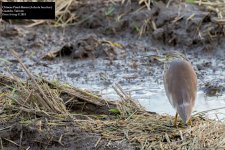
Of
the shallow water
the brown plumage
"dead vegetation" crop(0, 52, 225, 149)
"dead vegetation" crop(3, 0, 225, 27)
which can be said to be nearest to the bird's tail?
the brown plumage

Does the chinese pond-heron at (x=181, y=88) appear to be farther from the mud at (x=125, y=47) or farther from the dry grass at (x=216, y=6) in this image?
the dry grass at (x=216, y=6)

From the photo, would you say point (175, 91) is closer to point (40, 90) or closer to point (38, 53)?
point (40, 90)

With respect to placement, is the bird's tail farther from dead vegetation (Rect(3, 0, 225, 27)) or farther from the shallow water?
dead vegetation (Rect(3, 0, 225, 27))

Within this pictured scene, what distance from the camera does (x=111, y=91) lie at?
7566mm

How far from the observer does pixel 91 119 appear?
227 inches

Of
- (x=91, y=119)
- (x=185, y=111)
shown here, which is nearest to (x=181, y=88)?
(x=185, y=111)

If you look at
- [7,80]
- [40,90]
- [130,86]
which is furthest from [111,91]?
[40,90]

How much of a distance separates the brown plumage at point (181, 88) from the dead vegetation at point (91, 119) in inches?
8.9

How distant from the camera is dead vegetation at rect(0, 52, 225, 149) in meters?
5.43

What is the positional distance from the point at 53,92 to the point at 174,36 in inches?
126

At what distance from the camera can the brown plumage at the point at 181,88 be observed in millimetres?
5332

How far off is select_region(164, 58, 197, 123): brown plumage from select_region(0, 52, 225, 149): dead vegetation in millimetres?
226

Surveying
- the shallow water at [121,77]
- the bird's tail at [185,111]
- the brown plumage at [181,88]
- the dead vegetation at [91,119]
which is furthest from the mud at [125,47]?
the bird's tail at [185,111]

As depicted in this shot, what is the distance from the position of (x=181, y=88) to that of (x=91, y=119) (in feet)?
2.52
